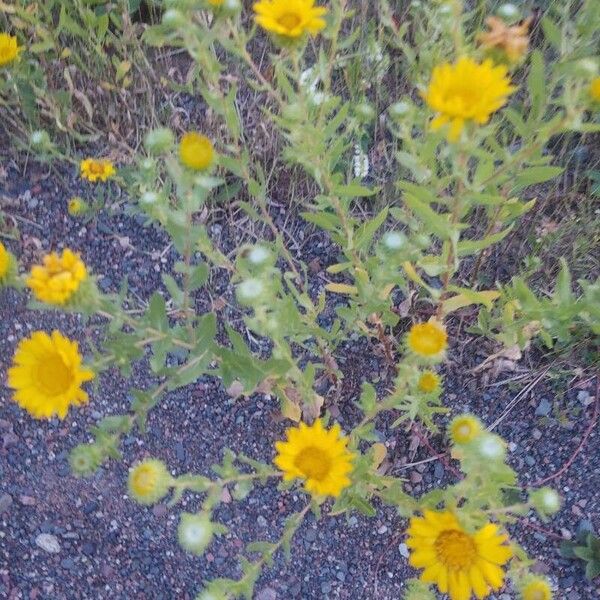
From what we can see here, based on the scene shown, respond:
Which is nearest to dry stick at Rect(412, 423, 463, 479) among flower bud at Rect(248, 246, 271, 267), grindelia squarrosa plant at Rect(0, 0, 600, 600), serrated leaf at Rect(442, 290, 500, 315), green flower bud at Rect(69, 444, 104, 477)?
grindelia squarrosa plant at Rect(0, 0, 600, 600)

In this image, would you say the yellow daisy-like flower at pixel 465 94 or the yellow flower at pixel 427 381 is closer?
the yellow daisy-like flower at pixel 465 94

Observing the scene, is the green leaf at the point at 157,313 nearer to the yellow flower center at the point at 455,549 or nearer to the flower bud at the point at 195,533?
the flower bud at the point at 195,533

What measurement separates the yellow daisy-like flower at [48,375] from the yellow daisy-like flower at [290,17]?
86 cm

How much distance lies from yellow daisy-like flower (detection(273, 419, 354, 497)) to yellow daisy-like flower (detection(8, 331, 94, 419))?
17.8 inches

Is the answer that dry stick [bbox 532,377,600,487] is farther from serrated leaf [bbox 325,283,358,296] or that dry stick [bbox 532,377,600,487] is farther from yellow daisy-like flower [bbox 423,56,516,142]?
yellow daisy-like flower [bbox 423,56,516,142]

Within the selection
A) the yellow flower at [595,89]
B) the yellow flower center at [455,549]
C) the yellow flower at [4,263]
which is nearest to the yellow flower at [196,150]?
the yellow flower at [4,263]

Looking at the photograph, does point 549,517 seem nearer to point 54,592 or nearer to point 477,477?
point 477,477

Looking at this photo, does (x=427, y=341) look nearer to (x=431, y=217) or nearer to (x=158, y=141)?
(x=431, y=217)

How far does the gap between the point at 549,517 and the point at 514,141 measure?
4.37ft

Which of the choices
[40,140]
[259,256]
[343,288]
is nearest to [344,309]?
[343,288]

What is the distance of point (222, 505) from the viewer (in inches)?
88.7

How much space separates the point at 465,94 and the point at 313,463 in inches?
32.3

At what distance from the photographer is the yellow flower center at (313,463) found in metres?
1.53

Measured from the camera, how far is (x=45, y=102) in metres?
2.67
